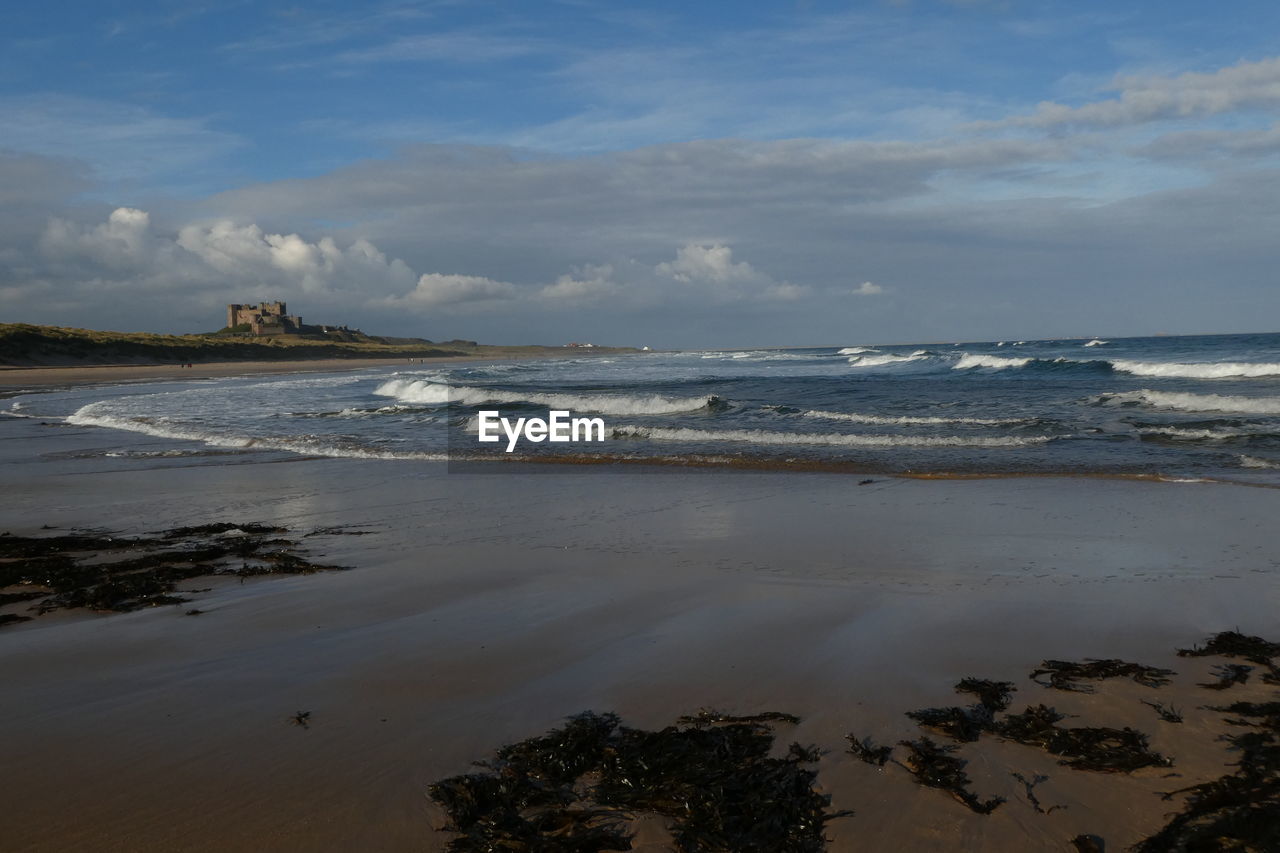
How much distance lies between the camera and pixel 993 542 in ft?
21.7

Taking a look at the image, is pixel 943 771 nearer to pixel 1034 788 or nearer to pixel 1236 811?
pixel 1034 788

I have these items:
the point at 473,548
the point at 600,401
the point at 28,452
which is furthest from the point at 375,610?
the point at 600,401

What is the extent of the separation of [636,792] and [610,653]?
1321mm

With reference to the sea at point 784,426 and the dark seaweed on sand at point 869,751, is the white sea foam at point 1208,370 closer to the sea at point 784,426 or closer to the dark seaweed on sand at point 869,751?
the sea at point 784,426

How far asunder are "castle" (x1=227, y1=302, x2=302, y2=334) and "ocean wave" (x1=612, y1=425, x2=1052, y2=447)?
11174 centimetres

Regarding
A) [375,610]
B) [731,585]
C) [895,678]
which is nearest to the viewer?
[895,678]

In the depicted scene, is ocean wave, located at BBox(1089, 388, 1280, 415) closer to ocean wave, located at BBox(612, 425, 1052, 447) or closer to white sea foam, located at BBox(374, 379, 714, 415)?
ocean wave, located at BBox(612, 425, 1052, 447)

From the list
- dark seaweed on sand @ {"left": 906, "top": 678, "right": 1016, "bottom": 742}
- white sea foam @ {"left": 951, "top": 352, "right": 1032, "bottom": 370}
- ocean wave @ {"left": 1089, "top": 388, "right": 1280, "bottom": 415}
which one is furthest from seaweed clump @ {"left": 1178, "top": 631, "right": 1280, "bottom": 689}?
white sea foam @ {"left": 951, "top": 352, "right": 1032, "bottom": 370}

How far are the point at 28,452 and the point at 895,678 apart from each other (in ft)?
49.1

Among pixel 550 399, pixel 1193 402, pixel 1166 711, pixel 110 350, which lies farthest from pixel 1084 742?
pixel 110 350

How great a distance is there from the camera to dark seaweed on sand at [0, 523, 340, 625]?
5.38 metres

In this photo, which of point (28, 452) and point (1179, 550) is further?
point (28, 452)

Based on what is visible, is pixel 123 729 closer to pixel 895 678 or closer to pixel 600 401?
pixel 895 678

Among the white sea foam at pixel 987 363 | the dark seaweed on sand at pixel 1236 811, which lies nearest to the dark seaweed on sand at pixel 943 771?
the dark seaweed on sand at pixel 1236 811
